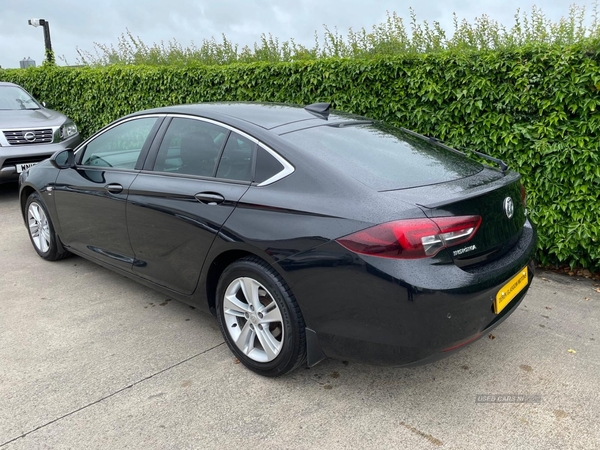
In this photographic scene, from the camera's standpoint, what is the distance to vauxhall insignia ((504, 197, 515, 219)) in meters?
2.97

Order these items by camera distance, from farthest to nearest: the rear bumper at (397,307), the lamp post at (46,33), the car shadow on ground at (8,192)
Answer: the lamp post at (46,33)
the car shadow on ground at (8,192)
the rear bumper at (397,307)

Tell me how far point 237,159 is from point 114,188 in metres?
1.22

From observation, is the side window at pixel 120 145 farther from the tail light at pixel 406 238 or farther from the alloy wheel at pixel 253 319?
the tail light at pixel 406 238

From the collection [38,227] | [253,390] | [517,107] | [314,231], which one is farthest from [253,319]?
[38,227]

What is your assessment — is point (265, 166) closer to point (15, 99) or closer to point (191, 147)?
point (191, 147)

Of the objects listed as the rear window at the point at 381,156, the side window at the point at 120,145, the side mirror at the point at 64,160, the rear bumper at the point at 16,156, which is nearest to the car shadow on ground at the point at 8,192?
the rear bumper at the point at 16,156

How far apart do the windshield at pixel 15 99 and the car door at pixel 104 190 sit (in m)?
5.25

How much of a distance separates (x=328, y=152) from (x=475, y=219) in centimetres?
88

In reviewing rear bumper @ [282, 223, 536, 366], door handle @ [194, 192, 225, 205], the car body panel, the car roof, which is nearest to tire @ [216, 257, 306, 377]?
rear bumper @ [282, 223, 536, 366]

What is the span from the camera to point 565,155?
175 inches

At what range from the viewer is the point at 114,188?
396 centimetres

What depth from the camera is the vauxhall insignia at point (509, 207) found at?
2.97 meters

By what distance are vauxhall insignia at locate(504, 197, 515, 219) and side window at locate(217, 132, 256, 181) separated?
1439mm

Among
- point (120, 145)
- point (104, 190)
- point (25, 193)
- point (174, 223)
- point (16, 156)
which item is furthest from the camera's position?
point (16, 156)
